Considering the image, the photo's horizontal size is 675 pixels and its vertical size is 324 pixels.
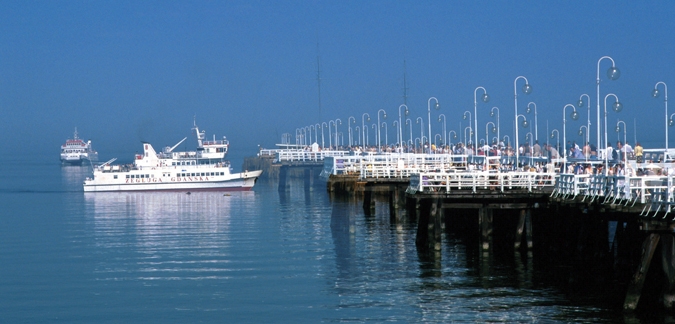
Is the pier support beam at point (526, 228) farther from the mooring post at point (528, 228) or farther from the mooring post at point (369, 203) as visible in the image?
the mooring post at point (369, 203)

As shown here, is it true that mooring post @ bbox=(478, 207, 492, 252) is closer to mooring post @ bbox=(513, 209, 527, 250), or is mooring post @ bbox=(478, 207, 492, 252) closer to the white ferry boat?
mooring post @ bbox=(513, 209, 527, 250)

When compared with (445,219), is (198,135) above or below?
above

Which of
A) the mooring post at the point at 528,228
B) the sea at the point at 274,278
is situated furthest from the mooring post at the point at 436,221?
the mooring post at the point at 528,228

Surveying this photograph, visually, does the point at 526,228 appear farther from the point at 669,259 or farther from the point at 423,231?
the point at 669,259

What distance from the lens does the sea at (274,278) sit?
28.3m

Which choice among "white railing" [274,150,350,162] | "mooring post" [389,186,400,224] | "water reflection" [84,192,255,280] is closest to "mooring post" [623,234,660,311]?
"water reflection" [84,192,255,280]

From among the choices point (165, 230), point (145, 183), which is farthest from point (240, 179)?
point (165, 230)

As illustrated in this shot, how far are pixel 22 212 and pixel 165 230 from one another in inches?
928

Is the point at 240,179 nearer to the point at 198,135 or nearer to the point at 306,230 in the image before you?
the point at 198,135

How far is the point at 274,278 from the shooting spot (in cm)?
3544

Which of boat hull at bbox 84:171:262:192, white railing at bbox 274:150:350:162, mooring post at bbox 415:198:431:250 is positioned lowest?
mooring post at bbox 415:198:431:250

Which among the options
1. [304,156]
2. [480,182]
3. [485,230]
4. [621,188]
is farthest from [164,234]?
[304,156]

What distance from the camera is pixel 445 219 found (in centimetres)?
5275

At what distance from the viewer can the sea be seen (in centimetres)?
2833
